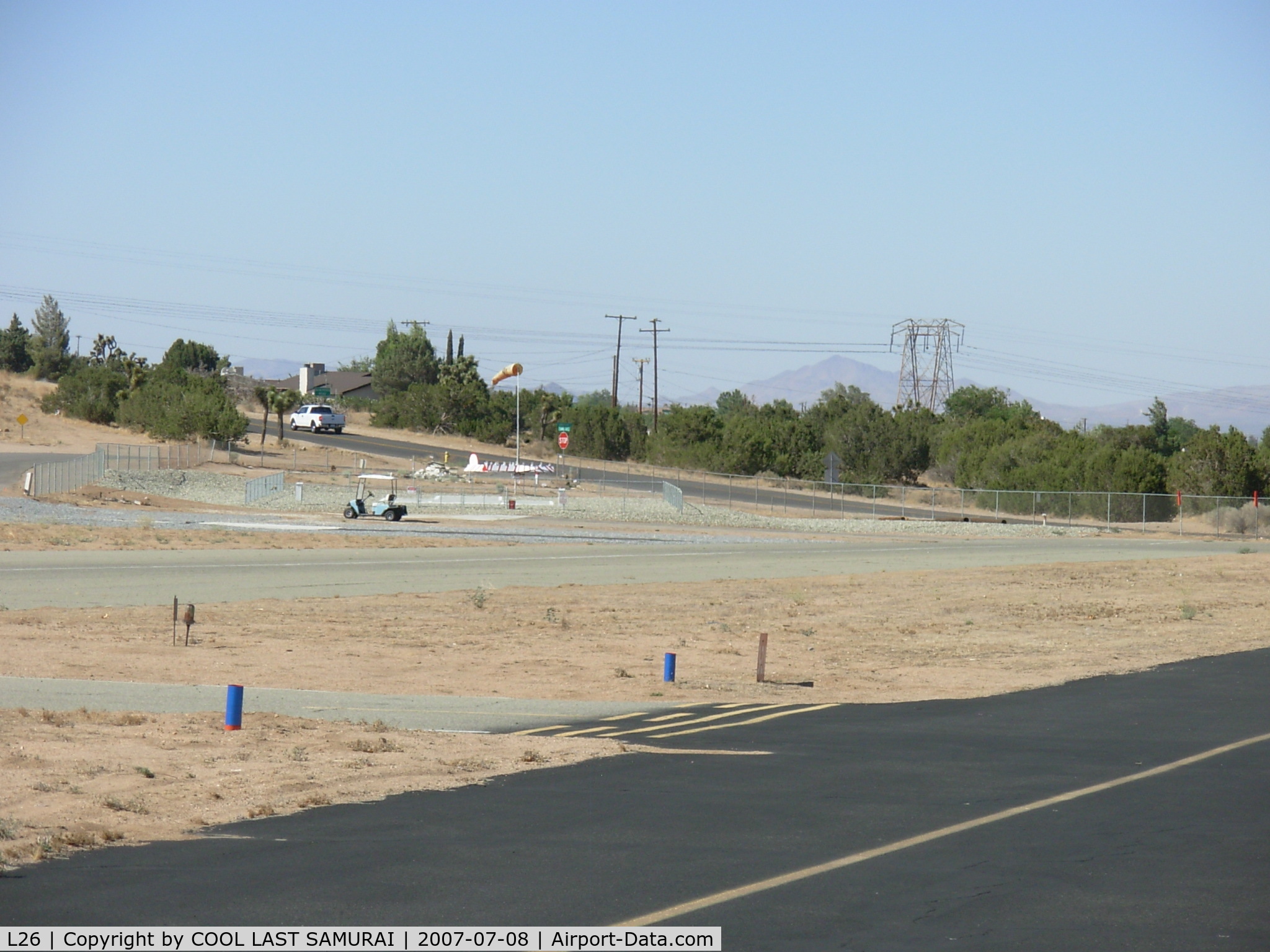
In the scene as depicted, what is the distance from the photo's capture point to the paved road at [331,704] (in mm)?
15938

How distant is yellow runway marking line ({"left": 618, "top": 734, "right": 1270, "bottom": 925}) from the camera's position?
26.5 feet

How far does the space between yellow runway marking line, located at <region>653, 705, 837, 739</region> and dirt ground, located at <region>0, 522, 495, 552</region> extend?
31898mm

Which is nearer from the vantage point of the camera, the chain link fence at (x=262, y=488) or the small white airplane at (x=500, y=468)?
the chain link fence at (x=262, y=488)

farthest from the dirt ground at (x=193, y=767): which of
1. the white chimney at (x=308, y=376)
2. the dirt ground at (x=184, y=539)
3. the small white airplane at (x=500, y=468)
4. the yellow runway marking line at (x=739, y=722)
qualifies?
the white chimney at (x=308, y=376)

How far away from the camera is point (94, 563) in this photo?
127 feet

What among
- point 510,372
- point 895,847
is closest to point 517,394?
point 510,372

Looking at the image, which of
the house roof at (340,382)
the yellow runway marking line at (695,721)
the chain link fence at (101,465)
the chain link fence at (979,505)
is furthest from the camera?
the house roof at (340,382)

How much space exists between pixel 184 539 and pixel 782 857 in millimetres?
42088

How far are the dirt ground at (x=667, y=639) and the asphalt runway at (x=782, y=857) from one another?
6107mm

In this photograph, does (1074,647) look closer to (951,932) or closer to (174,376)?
(951,932)

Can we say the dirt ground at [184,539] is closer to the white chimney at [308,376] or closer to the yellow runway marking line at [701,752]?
the yellow runway marking line at [701,752]

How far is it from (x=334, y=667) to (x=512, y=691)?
3.43 m

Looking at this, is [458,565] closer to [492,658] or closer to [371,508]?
[492,658]

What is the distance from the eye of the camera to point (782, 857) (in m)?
9.46
